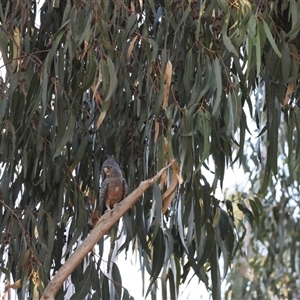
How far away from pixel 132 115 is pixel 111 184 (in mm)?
261

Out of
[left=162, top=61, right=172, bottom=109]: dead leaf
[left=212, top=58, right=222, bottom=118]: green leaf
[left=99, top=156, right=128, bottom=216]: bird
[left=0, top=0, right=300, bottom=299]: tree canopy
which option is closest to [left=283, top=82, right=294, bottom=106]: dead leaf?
[left=0, top=0, right=300, bottom=299]: tree canopy

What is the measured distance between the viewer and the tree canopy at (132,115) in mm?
2115

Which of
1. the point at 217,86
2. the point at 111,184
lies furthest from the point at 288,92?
the point at 111,184

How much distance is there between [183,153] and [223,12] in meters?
0.41

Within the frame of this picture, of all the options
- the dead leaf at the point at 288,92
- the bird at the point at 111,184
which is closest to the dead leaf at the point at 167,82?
the bird at the point at 111,184

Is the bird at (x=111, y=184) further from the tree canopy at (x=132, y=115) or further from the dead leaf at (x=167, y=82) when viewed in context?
the dead leaf at (x=167, y=82)

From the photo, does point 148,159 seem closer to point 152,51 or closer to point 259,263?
point 152,51

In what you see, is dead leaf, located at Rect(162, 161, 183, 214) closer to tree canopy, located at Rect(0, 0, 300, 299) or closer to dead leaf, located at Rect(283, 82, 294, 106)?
tree canopy, located at Rect(0, 0, 300, 299)

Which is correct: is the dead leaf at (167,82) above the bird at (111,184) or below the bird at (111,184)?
above

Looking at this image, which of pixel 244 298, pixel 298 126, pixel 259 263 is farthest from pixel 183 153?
pixel 259 263

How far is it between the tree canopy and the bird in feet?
0.25

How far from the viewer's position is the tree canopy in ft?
6.94

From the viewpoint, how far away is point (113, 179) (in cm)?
220

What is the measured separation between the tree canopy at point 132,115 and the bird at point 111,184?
0.08 m
